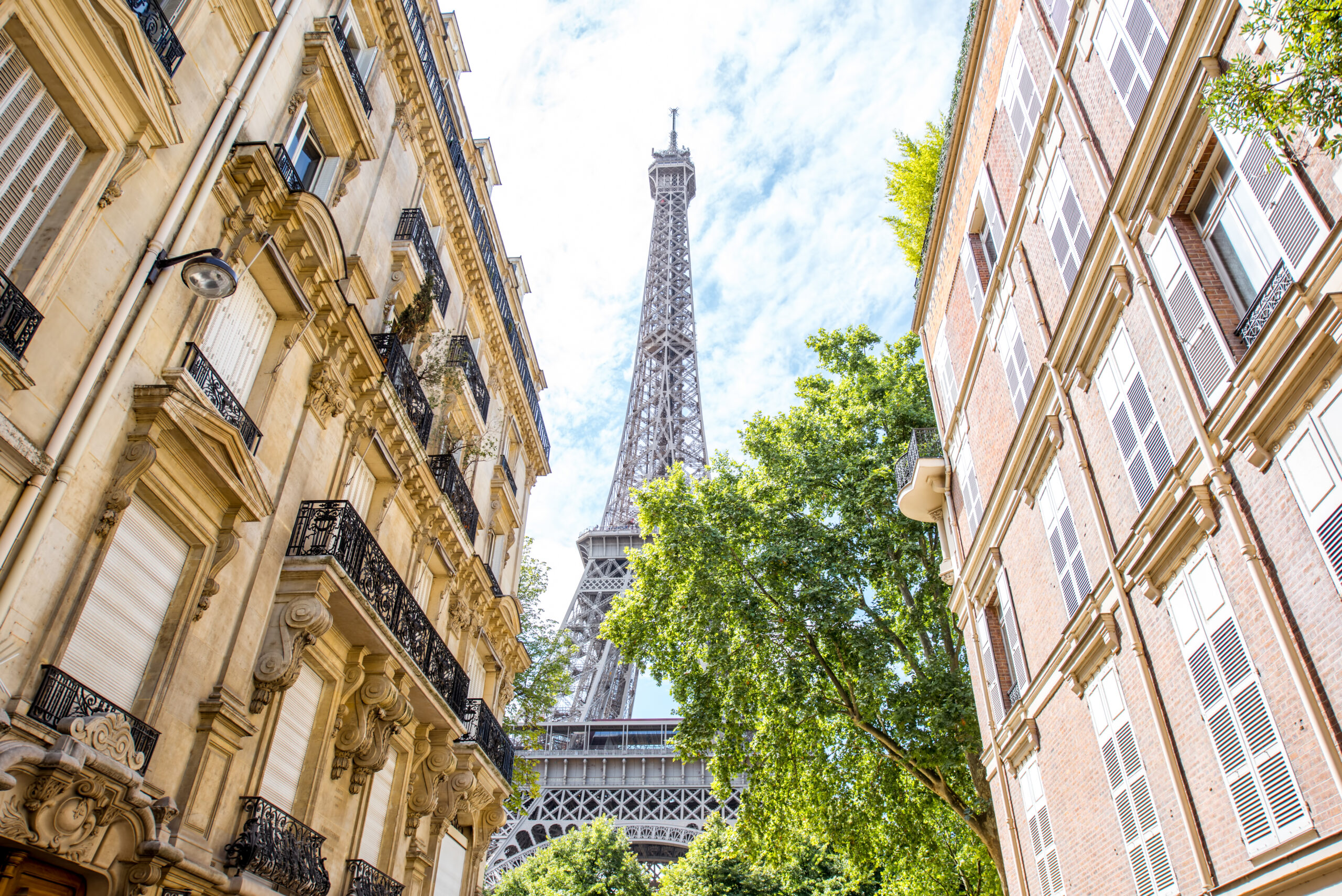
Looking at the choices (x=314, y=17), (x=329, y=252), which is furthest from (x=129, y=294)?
(x=314, y=17)

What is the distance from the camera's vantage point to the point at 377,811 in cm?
1362

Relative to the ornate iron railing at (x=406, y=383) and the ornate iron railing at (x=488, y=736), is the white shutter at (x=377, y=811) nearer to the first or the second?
the ornate iron railing at (x=488, y=736)

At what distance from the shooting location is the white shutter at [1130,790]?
979 centimetres

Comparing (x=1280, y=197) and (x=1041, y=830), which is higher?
(x=1280, y=197)

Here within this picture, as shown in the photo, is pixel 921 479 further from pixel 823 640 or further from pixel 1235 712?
pixel 1235 712

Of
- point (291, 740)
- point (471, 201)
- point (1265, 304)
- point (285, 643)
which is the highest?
point (471, 201)

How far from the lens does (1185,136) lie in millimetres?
8977

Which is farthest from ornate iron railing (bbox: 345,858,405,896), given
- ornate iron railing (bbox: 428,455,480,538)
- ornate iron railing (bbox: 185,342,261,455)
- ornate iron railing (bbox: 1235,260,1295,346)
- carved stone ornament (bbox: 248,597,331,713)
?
ornate iron railing (bbox: 1235,260,1295,346)

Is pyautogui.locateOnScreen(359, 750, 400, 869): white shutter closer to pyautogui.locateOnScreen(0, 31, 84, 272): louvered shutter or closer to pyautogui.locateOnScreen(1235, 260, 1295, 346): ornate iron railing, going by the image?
pyautogui.locateOnScreen(0, 31, 84, 272): louvered shutter

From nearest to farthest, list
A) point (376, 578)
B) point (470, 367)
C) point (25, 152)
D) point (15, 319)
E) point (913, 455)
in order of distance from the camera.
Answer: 1. point (15, 319)
2. point (25, 152)
3. point (376, 578)
4. point (470, 367)
5. point (913, 455)

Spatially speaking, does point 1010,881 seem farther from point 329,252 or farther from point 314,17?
point 314,17

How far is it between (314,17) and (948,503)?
1411 centimetres

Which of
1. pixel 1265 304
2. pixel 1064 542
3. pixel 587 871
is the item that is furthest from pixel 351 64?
pixel 587 871

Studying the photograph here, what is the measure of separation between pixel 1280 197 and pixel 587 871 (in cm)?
3443
